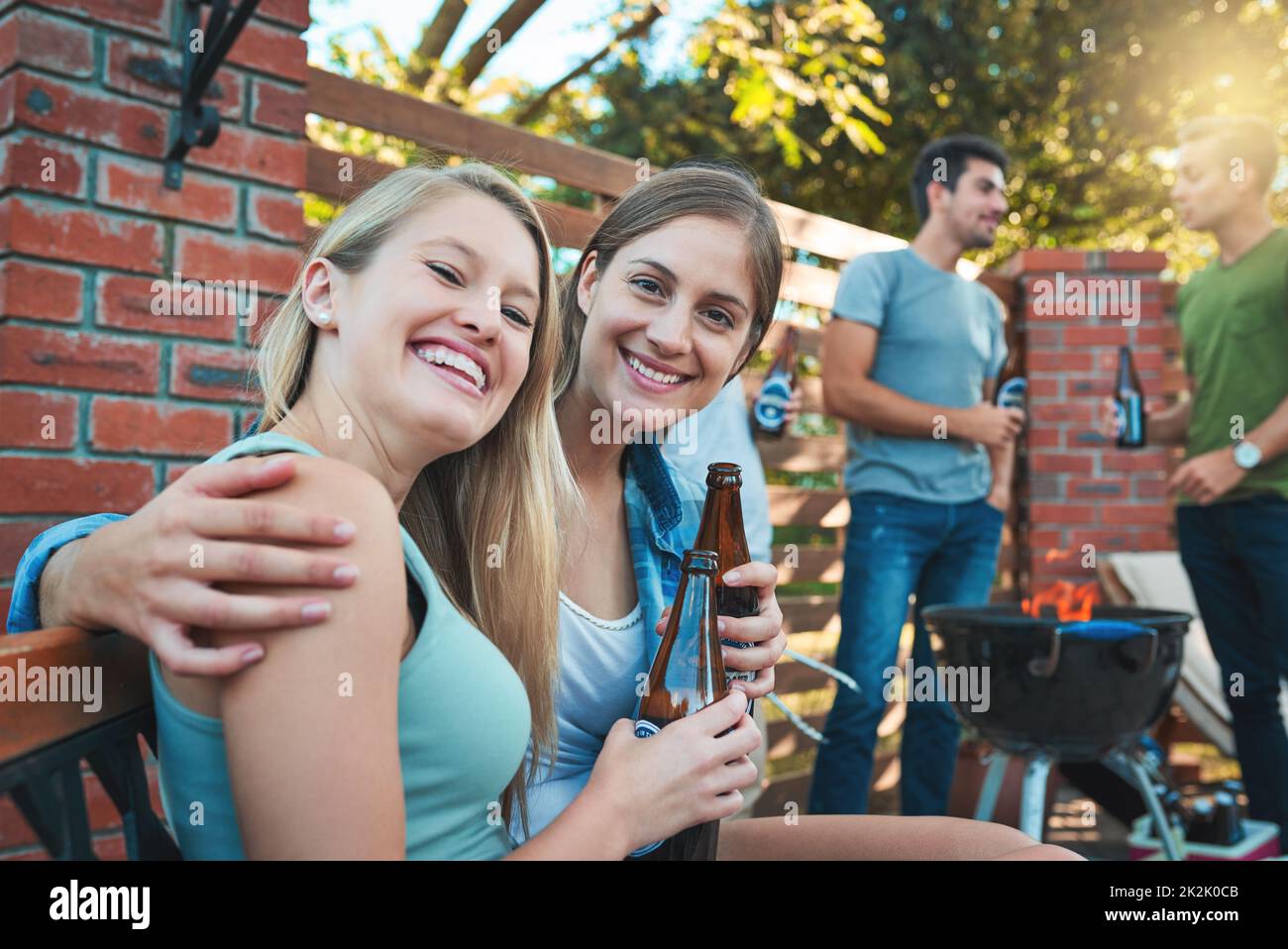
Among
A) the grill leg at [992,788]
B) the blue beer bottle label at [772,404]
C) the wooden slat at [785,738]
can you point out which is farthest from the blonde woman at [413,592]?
the wooden slat at [785,738]

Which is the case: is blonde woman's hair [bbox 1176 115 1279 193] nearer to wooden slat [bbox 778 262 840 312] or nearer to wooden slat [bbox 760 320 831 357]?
wooden slat [bbox 778 262 840 312]

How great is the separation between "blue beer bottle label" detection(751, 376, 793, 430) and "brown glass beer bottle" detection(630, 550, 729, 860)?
1982 millimetres

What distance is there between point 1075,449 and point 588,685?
381cm

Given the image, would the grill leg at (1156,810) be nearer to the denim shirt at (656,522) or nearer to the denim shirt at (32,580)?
the denim shirt at (656,522)

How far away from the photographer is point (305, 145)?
237 cm

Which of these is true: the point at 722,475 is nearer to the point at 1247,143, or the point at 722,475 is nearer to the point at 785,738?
the point at 785,738

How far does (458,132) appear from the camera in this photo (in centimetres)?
280

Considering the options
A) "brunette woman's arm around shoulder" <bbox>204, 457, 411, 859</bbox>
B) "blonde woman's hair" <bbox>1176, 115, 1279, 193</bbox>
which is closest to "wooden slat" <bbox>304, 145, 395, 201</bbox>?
"brunette woman's arm around shoulder" <bbox>204, 457, 411, 859</bbox>

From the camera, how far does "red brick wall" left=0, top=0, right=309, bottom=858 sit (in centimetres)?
193

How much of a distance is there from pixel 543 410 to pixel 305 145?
4.40 feet

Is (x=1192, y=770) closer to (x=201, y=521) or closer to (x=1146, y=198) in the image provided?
(x=201, y=521)

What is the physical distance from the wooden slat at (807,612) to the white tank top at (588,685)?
2364mm

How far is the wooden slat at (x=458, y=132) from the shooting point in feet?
8.23
